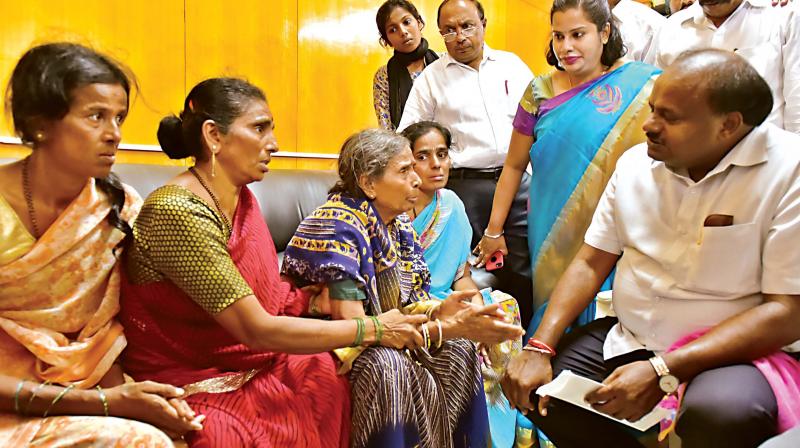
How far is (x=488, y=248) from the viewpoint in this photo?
9.84 ft

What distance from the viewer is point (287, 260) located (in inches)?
80.6

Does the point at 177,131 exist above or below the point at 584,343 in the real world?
above

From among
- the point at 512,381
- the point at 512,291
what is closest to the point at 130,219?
the point at 512,381

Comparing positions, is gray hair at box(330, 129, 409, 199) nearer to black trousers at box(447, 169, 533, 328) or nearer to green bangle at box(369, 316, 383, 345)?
green bangle at box(369, 316, 383, 345)

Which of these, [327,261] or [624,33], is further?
[624,33]

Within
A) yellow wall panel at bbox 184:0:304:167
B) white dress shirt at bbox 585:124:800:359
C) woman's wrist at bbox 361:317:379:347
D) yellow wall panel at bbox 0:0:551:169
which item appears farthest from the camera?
yellow wall panel at bbox 184:0:304:167

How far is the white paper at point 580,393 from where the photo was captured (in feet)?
5.39

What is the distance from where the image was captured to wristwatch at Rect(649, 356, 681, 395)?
1.58 meters

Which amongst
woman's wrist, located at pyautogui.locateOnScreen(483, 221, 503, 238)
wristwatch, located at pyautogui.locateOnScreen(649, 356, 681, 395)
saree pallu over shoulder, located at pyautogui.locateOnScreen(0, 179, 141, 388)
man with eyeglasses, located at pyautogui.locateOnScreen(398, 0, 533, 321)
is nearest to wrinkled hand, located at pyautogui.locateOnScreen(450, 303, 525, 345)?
wristwatch, located at pyautogui.locateOnScreen(649, 356, 681, 395)

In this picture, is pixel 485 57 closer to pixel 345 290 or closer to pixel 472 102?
pixel 472 102

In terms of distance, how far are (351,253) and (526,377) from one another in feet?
1.90

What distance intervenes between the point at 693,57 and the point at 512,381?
36.3 inches

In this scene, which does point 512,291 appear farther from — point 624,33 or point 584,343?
point 624,33

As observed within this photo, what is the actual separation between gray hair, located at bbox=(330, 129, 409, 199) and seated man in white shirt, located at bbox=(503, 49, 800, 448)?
644 mm
